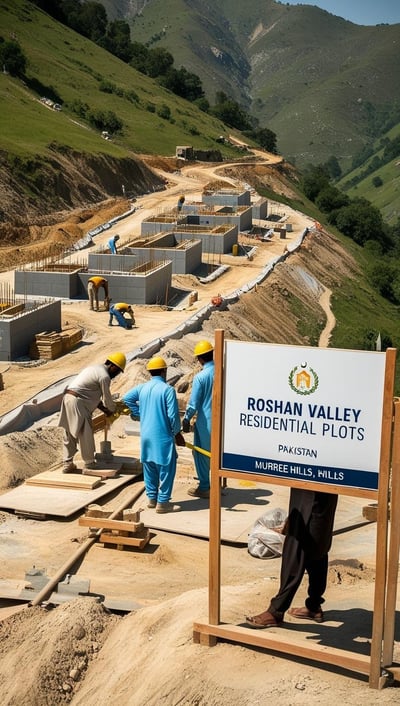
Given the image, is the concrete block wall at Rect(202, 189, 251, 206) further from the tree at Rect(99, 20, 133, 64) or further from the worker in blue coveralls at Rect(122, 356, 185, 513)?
the tree at Rect(99, 20, 133, 64)

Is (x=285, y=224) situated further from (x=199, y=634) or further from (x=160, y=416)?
(x=199, y=634)

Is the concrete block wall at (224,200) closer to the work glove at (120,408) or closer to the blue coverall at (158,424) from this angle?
the work glove at (120,408)

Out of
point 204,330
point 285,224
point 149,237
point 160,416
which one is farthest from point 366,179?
point 160,416

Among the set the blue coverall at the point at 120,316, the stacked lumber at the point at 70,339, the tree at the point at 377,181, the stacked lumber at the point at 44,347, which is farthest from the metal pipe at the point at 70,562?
the tree at the point at 377,181

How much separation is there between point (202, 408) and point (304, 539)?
388cm

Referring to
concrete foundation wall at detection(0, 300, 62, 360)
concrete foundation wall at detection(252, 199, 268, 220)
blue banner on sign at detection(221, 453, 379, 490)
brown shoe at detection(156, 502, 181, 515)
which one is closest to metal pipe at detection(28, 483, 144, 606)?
brown shoe at detection(156, 502, 181, 515)

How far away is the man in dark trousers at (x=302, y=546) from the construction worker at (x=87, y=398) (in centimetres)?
469

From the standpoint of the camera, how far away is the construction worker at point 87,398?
11.2m

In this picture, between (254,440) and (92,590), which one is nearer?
(254,440)

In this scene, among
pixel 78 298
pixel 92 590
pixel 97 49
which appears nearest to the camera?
pixel 92 590

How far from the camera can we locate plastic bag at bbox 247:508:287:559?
30.4ft

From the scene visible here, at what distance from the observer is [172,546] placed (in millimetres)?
9422

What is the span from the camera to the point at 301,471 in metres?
6.39

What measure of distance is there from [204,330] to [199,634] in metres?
→ 19.2
